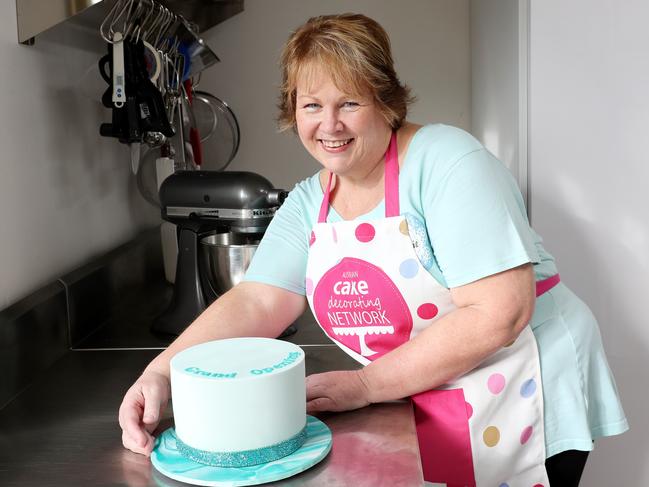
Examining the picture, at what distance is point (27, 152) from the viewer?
1.41 meters

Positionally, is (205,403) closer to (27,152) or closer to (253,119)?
(27,152)

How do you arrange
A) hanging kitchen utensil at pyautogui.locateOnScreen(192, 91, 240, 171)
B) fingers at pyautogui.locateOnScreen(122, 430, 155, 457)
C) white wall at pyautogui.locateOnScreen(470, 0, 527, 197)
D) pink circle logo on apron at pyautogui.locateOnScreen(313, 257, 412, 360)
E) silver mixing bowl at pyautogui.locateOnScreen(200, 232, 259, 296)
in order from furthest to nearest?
hanging kitchen utensil at pyautogui.locateOnScreen(192, 91, 240, 171), white wall at pyautogui.locateOnScreen(470, 0, 527, 197), silver mixing bowl at pyautogui.locateOnScreen(200, 232, 259, 296), pink circle logo on apron at pyautogui.locateOnScreen(313, 257, 412, 360), fingers at pyautogui.locateOnScreen(122, 430, 155, 457)

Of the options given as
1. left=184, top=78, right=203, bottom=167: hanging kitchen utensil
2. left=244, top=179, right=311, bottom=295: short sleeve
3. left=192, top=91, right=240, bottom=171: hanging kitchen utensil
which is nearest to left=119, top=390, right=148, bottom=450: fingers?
left=244, top=179, right=311, bottom=295: short sleeve

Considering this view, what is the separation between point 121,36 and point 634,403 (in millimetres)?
1289

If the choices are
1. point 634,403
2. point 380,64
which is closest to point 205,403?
point 380,64

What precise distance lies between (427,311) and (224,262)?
55 centimetres

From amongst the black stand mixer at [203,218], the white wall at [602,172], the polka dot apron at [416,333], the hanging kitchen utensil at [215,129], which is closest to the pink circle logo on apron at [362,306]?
the polka dot apron at [416,333]

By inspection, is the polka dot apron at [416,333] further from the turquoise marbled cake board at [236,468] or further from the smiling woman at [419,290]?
the turquoise marbled cake board at [236,468]

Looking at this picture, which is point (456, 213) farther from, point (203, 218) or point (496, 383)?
point (203, 218)

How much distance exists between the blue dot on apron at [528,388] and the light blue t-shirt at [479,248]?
20 mm

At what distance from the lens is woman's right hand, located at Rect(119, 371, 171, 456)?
96 cm

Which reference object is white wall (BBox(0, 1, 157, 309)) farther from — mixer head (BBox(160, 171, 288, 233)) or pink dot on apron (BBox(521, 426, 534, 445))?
pink dot on apron (BBox(521, 426, 534, 445))

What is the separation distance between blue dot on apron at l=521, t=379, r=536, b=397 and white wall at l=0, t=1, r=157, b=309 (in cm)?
79

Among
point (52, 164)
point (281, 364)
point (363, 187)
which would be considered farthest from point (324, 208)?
point (52, 164)
